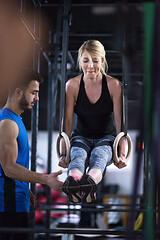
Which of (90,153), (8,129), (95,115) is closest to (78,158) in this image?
(90,153)

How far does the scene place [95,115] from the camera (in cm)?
210

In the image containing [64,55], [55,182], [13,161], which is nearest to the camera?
[55,182]

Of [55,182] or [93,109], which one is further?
[93,109]

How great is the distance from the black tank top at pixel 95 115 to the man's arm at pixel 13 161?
41 cm

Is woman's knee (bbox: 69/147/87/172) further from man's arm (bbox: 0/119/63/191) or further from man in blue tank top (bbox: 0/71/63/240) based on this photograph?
man in blue tank top (bbox: 0/71/63/240)

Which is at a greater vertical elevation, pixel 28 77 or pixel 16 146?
pixel 28 77

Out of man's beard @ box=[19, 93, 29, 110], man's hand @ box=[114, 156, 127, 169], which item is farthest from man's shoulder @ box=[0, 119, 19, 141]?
man's hand @ box=[114, 156, 127, 169]

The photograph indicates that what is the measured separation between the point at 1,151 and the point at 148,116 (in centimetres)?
118

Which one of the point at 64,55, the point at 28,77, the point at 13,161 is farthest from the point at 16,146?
the point at 64,55

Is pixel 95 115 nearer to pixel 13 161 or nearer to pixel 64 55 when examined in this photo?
pixel 64 55

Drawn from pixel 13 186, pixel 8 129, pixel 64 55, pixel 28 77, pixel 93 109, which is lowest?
pixel 13 186

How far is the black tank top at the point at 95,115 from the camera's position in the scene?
2109 millimetres

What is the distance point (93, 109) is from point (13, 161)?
1.84 ft

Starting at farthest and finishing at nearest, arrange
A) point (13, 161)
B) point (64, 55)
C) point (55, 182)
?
point (64, 55) < point (13, 161) < point (55, 182)
